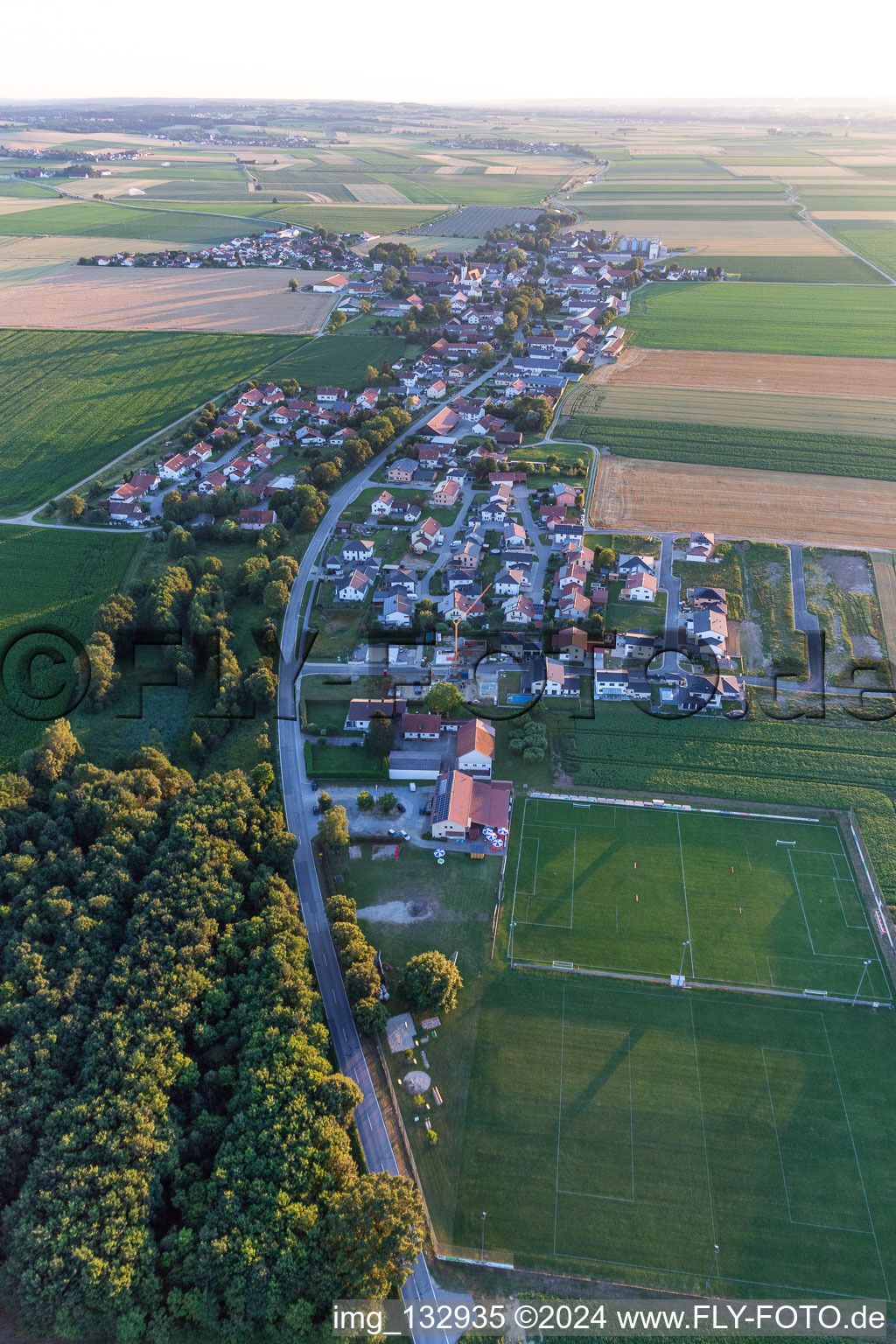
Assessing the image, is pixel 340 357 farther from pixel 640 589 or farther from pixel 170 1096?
pixel 170 1096

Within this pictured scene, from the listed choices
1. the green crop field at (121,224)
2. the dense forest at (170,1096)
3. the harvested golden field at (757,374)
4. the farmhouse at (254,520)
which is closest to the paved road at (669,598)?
the dense forest at (170,1096)

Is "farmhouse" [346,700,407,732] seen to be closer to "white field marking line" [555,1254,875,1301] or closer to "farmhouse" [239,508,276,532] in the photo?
"farmhouse" [239,508,276,532]

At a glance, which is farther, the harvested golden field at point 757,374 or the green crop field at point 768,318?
the green crop field at point 768,318

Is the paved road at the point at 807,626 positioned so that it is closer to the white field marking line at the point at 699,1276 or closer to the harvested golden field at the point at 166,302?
the white field marking line at the point at 699,1276

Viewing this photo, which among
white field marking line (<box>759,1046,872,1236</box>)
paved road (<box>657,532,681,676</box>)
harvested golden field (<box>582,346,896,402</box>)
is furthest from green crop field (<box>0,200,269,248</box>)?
white field marking line (<box>759,1046,872,1236</box>)

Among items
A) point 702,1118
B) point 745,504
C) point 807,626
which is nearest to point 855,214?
point 745,504

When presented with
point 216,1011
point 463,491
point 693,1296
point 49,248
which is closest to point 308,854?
point 216,1011
